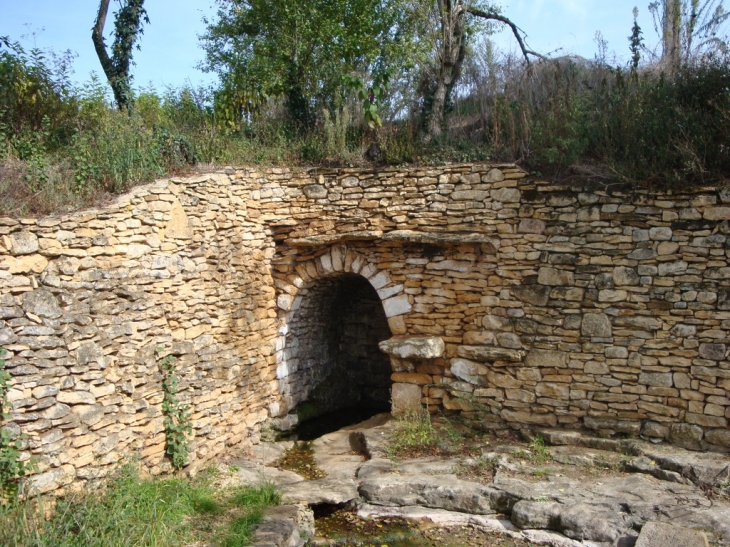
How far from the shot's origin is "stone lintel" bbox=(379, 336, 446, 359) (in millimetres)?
7539

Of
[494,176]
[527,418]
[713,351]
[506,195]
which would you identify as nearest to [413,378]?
[527,418]

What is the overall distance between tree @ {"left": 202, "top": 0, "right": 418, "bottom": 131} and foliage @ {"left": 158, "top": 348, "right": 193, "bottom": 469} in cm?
458

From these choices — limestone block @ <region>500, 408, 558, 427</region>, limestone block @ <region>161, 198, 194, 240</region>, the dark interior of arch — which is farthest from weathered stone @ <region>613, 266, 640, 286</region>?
limestone block @ <region>161, 198, 194, 240</region>

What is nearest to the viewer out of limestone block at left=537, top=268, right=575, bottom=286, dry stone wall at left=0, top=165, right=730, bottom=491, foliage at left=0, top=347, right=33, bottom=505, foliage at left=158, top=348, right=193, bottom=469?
foliage at left=0, top=347, right=33, bottom=505

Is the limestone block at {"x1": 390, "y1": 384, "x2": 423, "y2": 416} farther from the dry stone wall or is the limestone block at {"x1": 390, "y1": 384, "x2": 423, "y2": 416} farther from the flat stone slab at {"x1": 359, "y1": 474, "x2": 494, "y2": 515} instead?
the flat stone slab at {"x1": 359, "y1": 474, "x2": 494, "y2": 515}

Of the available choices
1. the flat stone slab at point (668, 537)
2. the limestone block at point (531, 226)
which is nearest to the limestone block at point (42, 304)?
the limestone block at point (531, 226)

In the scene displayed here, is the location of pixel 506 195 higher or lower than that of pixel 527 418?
higher

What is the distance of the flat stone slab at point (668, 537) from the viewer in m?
4.92

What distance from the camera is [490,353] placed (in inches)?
288

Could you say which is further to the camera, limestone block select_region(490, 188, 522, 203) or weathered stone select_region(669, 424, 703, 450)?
limestone block select_region(490, 188, 522, 203)

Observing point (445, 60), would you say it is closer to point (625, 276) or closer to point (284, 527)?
point (625, 276)

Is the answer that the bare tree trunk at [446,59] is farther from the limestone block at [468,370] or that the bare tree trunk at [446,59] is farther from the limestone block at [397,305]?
the limestone block at [468,370]

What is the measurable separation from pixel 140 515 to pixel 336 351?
204 inches

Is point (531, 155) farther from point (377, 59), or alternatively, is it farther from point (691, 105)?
point (377, 59)
